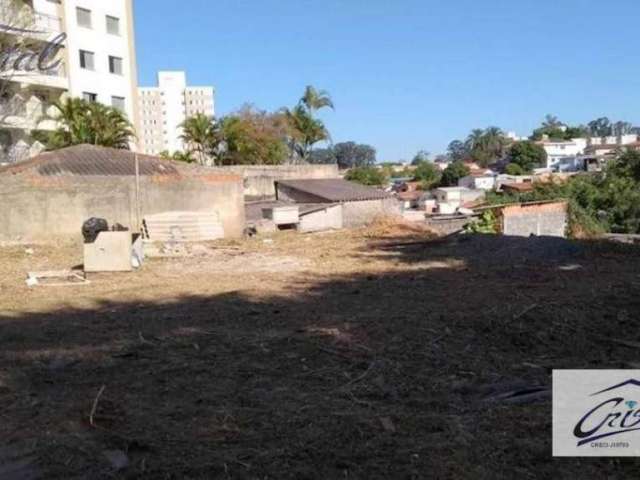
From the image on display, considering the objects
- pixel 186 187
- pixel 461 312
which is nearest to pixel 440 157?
pixel 186 187

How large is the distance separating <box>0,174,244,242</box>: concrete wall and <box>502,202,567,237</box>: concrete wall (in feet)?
31.3

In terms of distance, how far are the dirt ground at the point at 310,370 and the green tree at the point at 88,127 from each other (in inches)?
863

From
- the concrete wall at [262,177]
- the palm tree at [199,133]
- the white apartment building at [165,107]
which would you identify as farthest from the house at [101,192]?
the white apartment building at [165,107]

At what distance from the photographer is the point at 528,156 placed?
288ft

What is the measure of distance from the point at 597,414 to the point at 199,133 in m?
36.5

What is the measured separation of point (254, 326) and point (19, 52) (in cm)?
3057

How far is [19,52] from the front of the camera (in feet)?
102

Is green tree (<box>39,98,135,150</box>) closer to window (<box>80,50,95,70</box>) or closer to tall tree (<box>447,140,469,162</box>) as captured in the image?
window (<box>80,50,95,70</box>)

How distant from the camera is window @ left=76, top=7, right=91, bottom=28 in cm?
3544

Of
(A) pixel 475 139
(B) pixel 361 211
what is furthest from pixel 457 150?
(B) pixel 361 211

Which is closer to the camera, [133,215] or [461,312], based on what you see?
[461,312]

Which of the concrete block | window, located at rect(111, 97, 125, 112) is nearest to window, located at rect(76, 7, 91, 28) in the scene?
window, located at rect(111, 97, 125, 112)

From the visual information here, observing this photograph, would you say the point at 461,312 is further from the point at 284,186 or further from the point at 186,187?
the point at 284,186

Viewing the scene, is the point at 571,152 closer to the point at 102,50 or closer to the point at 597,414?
the point at 102,50
